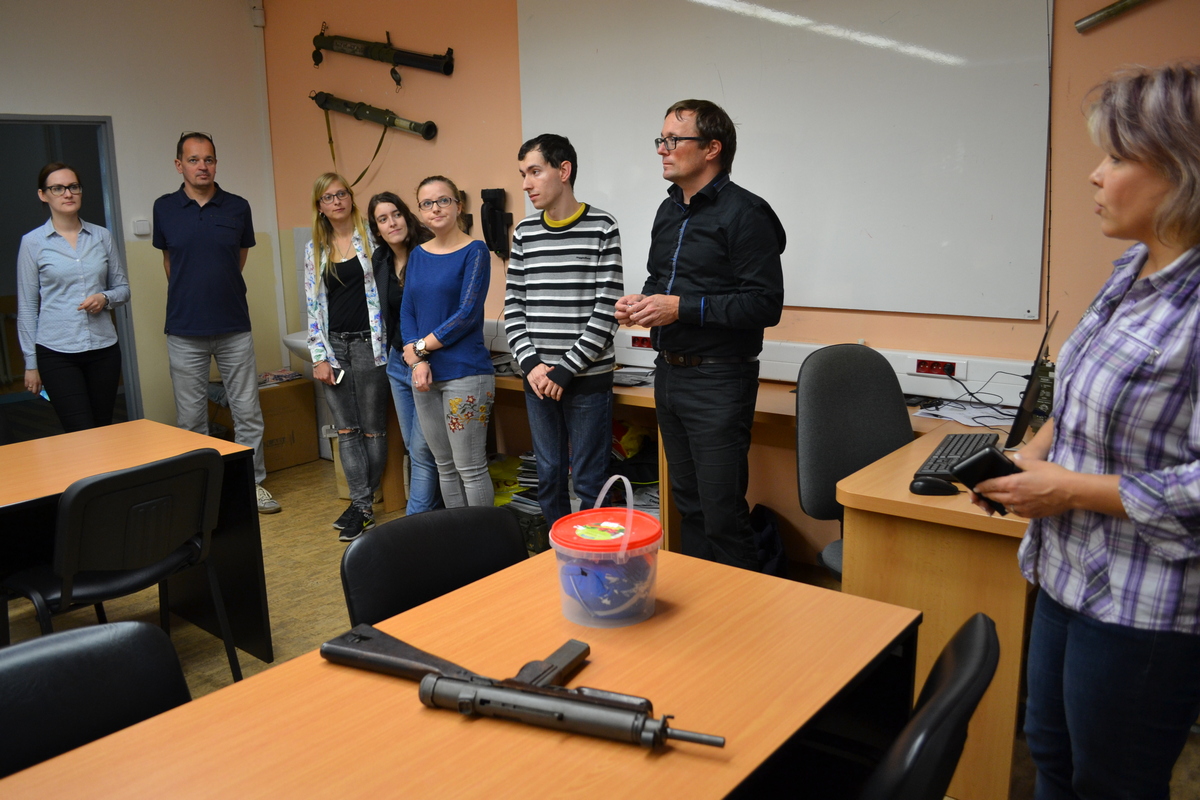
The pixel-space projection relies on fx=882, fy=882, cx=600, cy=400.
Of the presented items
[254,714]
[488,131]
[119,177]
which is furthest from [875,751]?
[119,177]

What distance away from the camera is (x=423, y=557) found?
1.76 metres

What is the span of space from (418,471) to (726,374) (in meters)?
1.68

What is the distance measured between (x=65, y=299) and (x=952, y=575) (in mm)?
3707

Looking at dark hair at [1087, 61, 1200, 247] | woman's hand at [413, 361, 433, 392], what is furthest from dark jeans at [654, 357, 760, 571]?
dark hair at [1087, 61, 1200, 247]

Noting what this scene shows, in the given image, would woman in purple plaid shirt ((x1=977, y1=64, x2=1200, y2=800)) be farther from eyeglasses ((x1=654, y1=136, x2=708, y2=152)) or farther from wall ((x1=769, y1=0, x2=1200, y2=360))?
wall ((x1=769, y1=0, x2=1200, y2=360))

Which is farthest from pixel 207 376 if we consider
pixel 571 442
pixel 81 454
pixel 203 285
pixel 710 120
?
pixel 710 120

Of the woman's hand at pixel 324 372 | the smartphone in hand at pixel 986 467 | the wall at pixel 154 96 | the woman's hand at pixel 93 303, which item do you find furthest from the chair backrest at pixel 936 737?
the wall at pixel 154 96

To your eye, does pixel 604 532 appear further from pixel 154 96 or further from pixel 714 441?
pixel 154 96

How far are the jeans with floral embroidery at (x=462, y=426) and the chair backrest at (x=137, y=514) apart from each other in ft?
3.51

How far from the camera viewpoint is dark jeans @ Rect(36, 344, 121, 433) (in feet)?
12.7

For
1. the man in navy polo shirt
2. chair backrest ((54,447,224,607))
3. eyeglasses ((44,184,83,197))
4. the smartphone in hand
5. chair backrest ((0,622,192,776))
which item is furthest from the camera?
the man in navy polo shirt

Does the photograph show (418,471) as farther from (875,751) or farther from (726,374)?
(875,751)

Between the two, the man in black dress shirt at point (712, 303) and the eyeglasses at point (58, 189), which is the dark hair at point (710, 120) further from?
the eyeglasses at point (58, 189)

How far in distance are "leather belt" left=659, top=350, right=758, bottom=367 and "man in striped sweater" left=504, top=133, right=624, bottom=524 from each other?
43 cm
